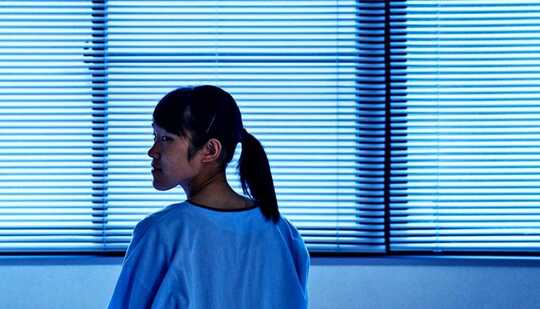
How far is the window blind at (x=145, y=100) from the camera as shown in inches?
99.3

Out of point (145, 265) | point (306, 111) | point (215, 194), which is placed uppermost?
point (306, 111)

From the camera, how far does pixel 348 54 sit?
254cm

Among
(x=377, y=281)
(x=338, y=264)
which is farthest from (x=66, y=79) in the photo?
(x=377, y=281)

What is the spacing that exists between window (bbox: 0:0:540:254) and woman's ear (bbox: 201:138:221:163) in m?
1.21

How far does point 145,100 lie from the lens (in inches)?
99.7

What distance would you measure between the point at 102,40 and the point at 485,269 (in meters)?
1.70

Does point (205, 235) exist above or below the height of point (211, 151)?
below

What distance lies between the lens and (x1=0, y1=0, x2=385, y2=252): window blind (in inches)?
99.3

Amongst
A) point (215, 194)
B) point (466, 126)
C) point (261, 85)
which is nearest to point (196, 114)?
point (215, 194)

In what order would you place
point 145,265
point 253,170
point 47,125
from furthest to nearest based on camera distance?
point 47,125
point 253,170
point 145,265

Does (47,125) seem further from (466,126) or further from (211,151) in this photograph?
(466,126)

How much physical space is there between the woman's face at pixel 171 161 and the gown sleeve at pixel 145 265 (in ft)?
0.38

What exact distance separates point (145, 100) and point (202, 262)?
1394 mm

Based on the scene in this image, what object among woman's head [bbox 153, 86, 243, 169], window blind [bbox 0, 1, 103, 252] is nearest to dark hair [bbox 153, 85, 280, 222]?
woman's head [bbox 153, 86, 243, 169]
